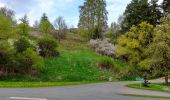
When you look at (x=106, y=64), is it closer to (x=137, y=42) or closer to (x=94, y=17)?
(x=137, y=42)

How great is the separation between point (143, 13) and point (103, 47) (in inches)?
511

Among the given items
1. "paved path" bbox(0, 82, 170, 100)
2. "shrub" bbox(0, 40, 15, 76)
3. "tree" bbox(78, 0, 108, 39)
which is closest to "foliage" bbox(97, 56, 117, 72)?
"shrub" bbox(0, 40, 15, 76)

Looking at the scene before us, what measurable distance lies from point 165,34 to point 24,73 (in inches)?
1193

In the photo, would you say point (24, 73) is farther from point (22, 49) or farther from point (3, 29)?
point (3, 29)

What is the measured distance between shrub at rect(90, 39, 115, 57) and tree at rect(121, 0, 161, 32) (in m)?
6.90

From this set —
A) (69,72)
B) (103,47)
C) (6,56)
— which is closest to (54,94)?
(6,56)

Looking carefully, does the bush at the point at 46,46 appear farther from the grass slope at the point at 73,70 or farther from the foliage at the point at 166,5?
the foliage at the point at 166,5

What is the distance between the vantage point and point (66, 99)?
21031mm

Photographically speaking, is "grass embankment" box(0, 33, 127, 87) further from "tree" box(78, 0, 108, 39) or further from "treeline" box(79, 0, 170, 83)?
"tree" box(78, 0, 108, 39)

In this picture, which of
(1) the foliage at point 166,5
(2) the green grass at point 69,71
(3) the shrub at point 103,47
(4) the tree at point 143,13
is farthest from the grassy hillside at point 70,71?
(1) the foliage at point 166,5

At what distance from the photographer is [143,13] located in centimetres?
8050

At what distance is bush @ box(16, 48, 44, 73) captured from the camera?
5512 cm

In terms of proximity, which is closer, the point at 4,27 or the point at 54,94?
the point at 54,94

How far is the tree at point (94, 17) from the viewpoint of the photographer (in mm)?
98312
